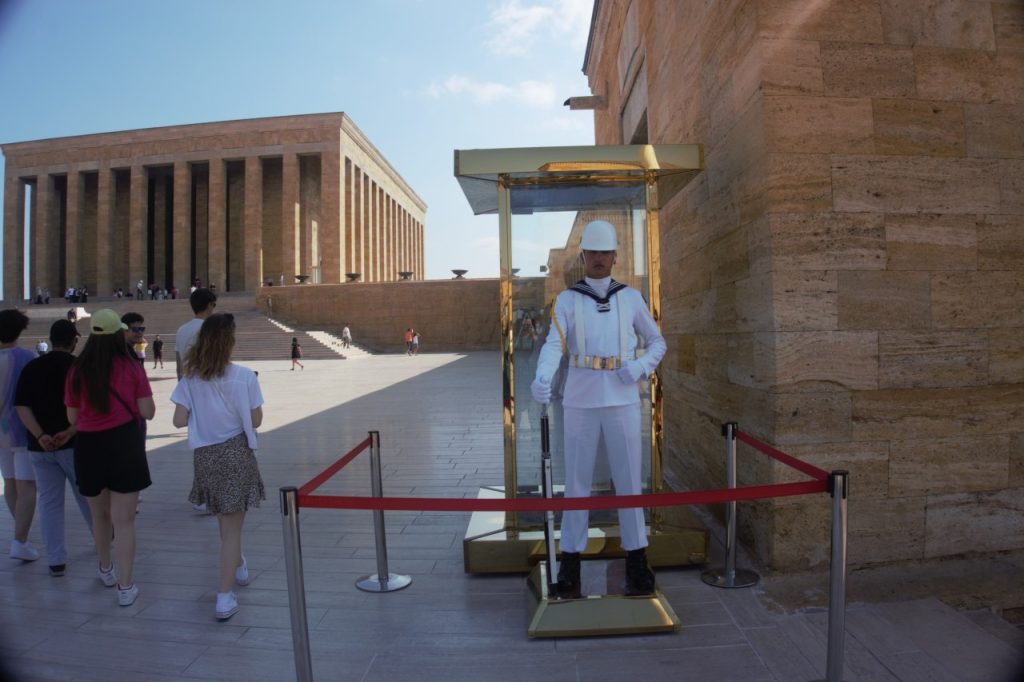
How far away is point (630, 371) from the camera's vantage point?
3.45 metres

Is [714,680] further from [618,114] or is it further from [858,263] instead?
[618,114]

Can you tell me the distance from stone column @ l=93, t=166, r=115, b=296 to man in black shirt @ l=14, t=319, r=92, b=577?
2072 inches

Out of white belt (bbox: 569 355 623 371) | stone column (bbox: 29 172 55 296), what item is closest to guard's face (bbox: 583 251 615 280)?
white belt (bbox: 569 355 623 371)

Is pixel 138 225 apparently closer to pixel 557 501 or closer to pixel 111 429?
pixel 111 429

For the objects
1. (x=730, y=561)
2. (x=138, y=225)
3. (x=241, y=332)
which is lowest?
(x=730, y=561)

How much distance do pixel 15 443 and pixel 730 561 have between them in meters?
4.89

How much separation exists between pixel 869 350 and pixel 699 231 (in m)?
1.86

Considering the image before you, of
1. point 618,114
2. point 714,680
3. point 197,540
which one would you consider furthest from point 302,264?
point 714,680

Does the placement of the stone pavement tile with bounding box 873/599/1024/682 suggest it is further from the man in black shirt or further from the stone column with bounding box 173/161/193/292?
the stone column with bounding box 173/161/193/292

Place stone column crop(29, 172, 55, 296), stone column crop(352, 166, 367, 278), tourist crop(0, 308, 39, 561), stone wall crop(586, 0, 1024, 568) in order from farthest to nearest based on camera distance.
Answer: stone column crop(29, 172, 55, 296), stone column crop(352, 166, 367, 278), tourist crop(0, 308, 39, 561), stone wall crop(586, 0, 1024, 568)

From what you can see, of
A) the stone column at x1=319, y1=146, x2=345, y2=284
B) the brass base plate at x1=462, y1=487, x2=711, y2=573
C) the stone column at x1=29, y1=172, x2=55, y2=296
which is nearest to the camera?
the brass base plate at x1=462, y1=487, x2=711, y2=573

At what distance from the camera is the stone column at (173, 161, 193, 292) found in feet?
156

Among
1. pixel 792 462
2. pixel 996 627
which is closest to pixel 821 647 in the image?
pixel 792 462

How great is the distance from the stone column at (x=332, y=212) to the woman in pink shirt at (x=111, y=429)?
42897mm
